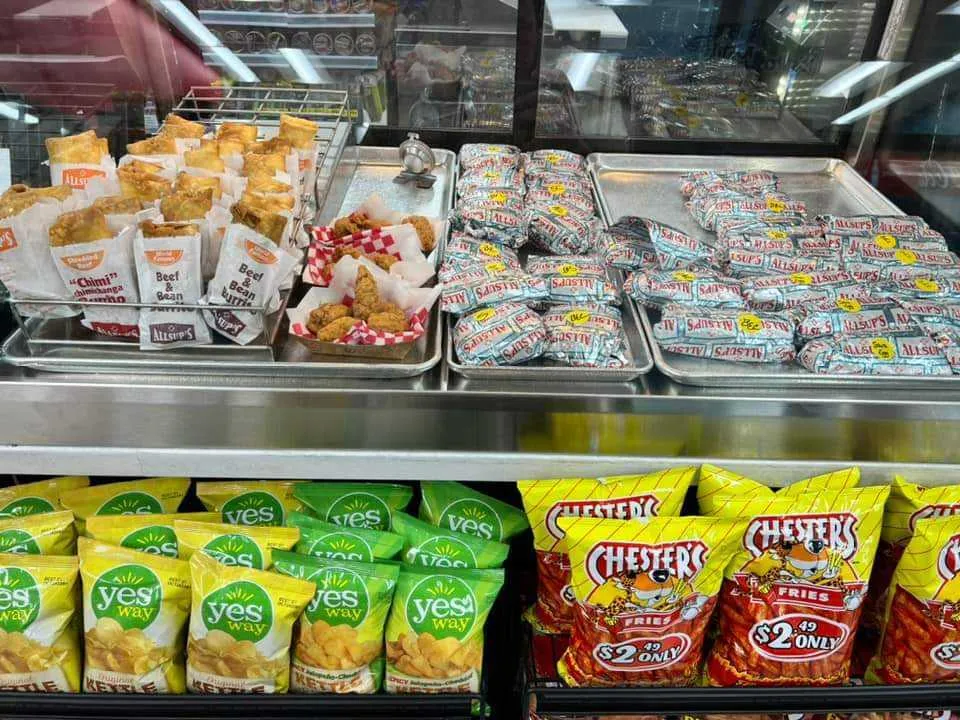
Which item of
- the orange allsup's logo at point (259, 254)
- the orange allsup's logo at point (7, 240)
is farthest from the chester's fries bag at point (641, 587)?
the orange allsup's logo at point (7, 240)

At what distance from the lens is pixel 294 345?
139 cm

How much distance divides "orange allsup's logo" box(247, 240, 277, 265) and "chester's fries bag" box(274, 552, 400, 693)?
526 mm

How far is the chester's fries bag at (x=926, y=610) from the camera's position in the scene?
53.5 inches

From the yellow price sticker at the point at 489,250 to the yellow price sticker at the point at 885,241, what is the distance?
0.84 meters

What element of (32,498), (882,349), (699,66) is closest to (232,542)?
(32,498)

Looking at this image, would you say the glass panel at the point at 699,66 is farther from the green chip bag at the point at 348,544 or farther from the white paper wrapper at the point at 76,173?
the green chip bag at the point at 348,544

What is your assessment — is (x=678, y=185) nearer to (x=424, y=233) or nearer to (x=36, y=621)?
(x=424, y=233)

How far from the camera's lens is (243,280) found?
1.30 meters

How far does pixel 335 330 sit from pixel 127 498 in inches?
23.5

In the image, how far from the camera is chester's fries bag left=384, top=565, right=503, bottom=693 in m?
1.40

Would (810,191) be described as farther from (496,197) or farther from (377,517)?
(377,517)

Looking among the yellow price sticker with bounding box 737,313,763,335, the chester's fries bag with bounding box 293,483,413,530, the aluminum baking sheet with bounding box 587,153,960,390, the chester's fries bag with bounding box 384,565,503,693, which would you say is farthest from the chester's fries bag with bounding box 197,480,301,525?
the yellow price sticker with bounding box 737,313,763,335

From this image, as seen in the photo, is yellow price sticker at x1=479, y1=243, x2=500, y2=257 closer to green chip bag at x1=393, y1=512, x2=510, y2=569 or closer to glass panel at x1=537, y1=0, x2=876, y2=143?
green chip bag at x1=393, y1=512, x2=510, y2=569

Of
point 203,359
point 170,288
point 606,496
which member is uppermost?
point 170,288
